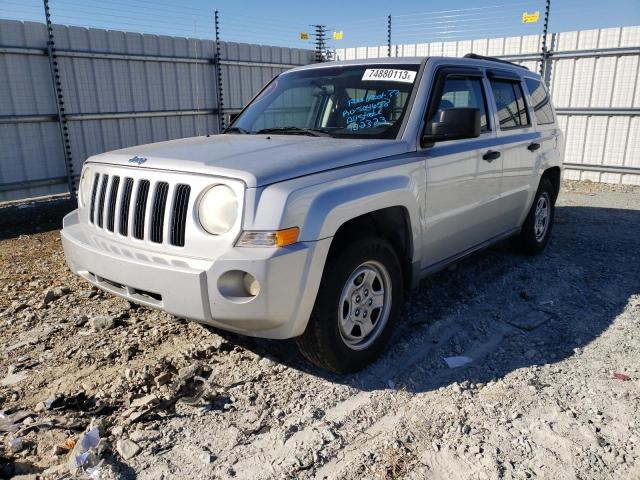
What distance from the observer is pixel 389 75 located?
389 centimetres

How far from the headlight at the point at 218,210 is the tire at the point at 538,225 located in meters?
3.82

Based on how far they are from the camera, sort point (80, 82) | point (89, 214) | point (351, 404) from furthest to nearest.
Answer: point (80, 82) < point (89, 214) < point (351, 404)

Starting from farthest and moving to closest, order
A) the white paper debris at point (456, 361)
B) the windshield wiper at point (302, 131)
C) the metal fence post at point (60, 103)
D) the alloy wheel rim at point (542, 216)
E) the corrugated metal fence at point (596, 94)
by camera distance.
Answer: the corrugated metal fence at point (596, 94), the metal fence post at point (60, 103), the alloy wheel rim at point (542, 216), the windshield wiper at point (302, 131), the white paper debris at point (456, 361)

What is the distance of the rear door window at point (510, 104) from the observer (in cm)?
464

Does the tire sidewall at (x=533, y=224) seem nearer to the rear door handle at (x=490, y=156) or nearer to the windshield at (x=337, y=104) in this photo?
the rear door handle at (x=490, y=156)

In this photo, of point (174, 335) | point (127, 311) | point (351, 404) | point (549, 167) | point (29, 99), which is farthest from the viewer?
point (29, 99)

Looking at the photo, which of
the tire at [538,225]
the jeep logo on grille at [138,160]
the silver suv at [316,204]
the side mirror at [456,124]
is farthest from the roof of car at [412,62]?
the jeep logo on grille at [138,160]

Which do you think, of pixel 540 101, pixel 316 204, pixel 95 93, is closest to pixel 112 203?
pixel 316 204

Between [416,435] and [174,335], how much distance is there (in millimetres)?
1890

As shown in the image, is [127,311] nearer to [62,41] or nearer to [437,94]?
[437,94]

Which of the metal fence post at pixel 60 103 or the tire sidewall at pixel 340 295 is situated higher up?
the metal fence post at pixel 60 103

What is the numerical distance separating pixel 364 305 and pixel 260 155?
112 cm

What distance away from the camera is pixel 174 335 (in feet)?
12.4

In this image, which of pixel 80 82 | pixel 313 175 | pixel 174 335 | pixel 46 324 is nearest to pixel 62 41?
pixel 80 82
